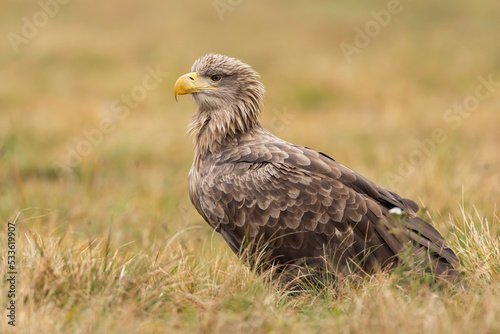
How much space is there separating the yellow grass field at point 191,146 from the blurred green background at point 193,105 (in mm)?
52

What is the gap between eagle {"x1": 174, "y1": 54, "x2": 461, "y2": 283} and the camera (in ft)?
15.5

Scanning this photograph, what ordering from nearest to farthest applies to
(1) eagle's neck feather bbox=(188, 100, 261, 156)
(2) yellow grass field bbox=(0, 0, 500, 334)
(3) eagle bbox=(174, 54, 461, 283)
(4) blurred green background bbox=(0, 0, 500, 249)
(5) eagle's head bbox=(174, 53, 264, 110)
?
(2) yellow grass field bbox=(0, 0, 500, 334), (3) eagle bbox=(174, 54, 461, 283), (1) eagle's neck feather bbox=(188, 100, 261, 156), (5) eagle's head bbox=(174, 53, 264, 110), (4) blurred green background bbox=(0, 0, 500, 249)

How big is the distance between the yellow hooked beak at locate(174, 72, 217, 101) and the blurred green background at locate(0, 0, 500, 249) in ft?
3.95

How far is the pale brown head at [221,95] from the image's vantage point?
5.62 m

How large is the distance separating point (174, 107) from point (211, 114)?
8.97 meters

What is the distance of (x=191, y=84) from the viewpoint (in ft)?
18.6

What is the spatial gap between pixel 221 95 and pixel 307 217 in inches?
58.7

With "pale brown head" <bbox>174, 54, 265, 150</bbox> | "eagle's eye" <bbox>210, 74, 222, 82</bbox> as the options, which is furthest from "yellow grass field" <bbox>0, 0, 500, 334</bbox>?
"eagle's eye" <bbox>210, 74, 222, 82</bbox>

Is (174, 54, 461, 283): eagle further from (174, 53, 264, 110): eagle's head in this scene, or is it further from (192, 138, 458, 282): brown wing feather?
(174, 53, 264, 110): eagle's head

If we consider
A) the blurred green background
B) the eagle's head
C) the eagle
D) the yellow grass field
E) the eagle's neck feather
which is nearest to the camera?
the yellow grass field

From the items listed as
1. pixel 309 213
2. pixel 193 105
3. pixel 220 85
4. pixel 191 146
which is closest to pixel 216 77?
pixel 220 85

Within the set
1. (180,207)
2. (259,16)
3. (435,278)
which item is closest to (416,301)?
(435,278)

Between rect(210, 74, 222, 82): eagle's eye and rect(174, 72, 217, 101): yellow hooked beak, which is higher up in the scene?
rect(210, 74, 222, 82): eagle's eye

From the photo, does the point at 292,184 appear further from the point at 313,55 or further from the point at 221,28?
the point at 221,28
